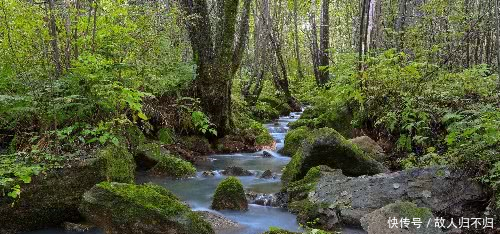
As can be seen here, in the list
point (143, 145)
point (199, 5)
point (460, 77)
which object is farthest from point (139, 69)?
point (460, 77)

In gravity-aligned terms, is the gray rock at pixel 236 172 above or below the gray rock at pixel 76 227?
below

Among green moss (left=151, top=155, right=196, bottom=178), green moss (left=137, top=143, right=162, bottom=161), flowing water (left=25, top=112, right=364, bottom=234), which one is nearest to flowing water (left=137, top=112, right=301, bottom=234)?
flowing water (left=25, top=112, right=364, bottom=234)

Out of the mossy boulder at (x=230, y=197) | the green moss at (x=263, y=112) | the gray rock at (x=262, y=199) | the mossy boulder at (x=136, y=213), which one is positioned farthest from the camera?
the green moss at (x=263, y=112)

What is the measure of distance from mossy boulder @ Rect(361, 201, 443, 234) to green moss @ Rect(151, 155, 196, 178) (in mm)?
4743

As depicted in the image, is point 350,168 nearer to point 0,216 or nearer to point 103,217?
point 103,217

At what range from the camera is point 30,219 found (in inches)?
227

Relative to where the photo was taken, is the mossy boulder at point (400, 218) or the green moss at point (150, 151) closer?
the mossy boulder at point (400, 218)

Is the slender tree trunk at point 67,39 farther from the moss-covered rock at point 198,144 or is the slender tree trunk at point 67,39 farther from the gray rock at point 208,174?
the moss-covered rock at point 198,144

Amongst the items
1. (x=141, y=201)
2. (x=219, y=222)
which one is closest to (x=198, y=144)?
(x=219, y=222)

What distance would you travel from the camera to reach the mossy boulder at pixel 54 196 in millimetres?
5650

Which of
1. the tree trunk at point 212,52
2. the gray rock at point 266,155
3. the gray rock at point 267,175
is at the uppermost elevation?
the tree trunk at point 212,52

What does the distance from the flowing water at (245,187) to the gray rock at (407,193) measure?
45 cm

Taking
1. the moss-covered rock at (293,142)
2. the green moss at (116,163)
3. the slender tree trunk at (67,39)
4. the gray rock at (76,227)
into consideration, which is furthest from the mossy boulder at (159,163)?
the moss-covered rock at (293,142)

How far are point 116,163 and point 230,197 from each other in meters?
1.83
